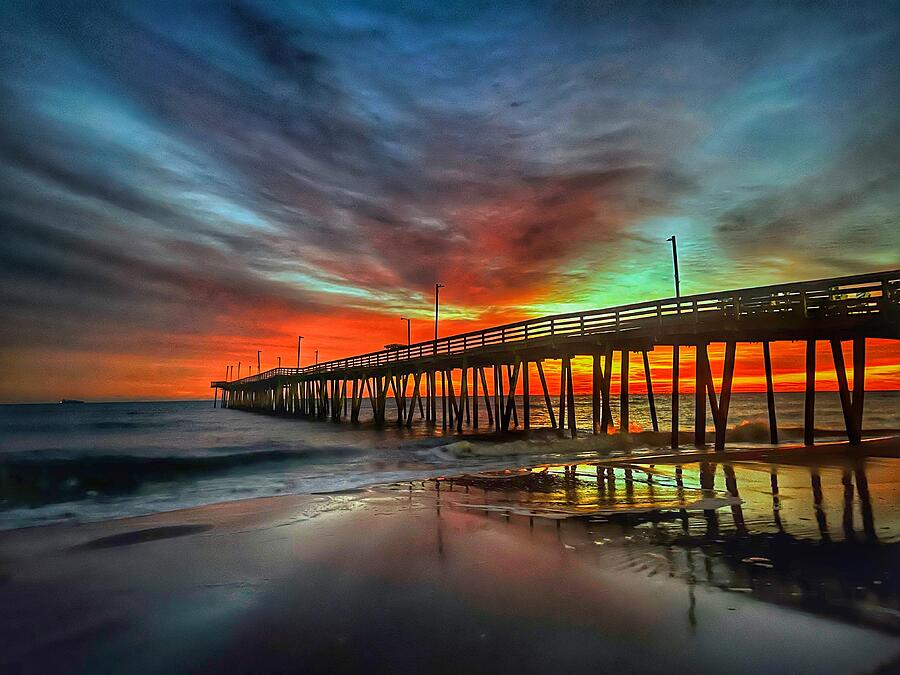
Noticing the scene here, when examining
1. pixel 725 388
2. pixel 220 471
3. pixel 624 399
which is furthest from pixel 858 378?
pixel 220 471

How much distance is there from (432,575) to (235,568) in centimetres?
221

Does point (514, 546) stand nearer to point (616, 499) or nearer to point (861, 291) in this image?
point (616, 499)

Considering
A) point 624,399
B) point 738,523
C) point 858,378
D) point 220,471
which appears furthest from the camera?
point 624,399

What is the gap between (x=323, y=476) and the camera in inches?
524

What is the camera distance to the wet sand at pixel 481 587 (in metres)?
3.21

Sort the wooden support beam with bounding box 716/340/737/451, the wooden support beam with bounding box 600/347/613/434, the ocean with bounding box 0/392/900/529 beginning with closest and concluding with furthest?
the ocean with bounding box 0/392/900/529, the wooden support beam with bounding box 716/340/737/451, the wooden support beam with bounding box 600/347/613/434

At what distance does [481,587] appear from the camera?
437 centimetres

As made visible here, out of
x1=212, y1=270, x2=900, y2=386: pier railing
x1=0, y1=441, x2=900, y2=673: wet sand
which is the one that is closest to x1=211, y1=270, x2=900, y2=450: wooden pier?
x1=212, y1=270, x2=900, y2=386: pier railing

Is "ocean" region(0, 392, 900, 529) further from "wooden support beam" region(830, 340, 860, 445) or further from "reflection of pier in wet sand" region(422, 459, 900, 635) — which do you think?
"wooden support beam" region(830, 340, 860, 445)

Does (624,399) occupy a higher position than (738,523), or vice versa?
(624,399)

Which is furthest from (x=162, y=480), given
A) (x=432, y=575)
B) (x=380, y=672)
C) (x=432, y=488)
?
(x=380, y=672)

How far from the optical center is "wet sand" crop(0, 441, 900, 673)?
10.5ft

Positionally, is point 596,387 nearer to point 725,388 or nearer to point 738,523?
point 725,388

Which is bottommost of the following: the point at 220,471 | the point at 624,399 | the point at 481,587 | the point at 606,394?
the point at 220,471
